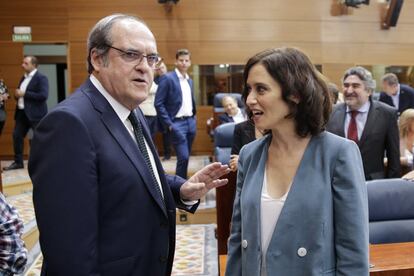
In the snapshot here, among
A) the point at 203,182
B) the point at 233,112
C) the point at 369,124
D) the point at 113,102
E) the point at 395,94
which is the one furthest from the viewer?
the point at 395,94

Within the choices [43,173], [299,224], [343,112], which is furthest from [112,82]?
[343,112]

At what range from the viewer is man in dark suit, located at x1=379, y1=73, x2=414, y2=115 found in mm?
6782

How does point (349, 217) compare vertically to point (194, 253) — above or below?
above

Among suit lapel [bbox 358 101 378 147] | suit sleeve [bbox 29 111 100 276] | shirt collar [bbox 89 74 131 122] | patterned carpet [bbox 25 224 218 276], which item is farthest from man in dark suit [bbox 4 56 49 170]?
suit sleeve [bbox 29 111 100 276]

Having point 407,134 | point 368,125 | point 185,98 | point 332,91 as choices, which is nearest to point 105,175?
point 332,91

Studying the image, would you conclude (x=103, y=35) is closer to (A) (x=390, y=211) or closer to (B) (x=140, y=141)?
(B) (x=140, y=141)

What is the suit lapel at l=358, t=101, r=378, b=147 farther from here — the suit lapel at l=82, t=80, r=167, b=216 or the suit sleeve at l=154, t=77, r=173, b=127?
the suit sleeve at l=154, t=77, r=173, b=127

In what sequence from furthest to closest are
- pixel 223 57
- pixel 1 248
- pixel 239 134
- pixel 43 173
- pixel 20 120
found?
pixel 223 57
pixel 20 120
pixel 239 134
pixel 1 248
pixel 43 173

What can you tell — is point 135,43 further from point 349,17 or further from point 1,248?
point 349,17

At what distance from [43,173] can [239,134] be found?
2302 millimetres

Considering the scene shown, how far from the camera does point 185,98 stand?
532cm

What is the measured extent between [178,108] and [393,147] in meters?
2.73

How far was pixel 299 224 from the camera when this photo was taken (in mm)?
1241

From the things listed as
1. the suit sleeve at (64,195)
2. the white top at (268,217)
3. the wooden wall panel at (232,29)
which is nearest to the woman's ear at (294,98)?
the white top at (268,217)
